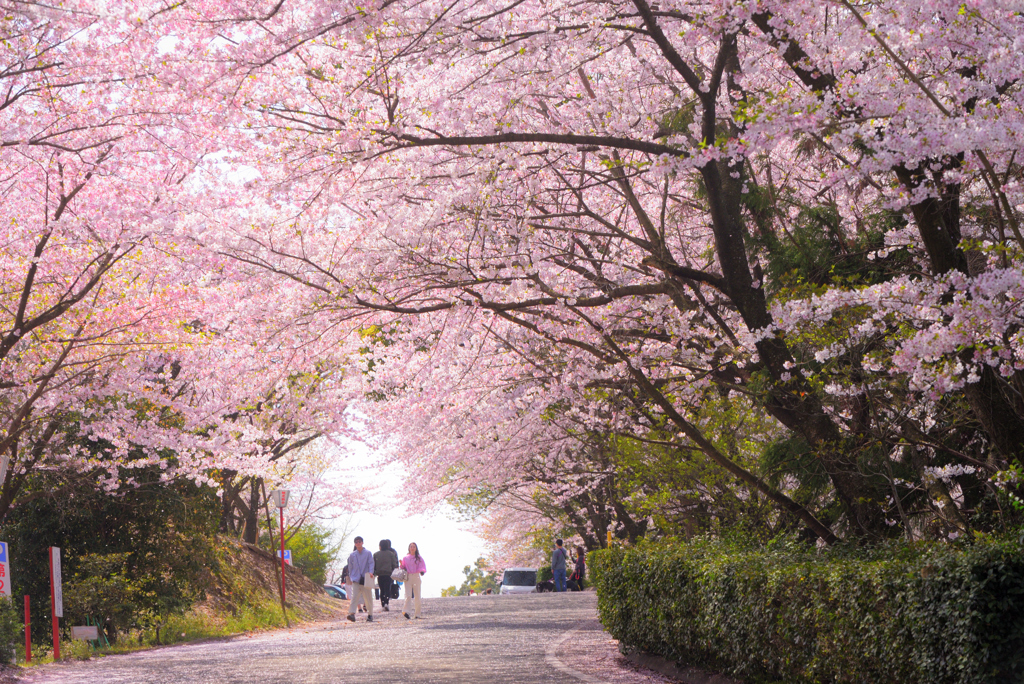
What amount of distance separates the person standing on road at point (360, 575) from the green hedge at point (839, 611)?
1101 cm

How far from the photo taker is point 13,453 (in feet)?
53.6

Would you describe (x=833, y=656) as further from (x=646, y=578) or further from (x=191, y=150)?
(x=191, y=150)

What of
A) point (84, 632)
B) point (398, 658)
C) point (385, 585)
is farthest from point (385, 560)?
point (398, 658)

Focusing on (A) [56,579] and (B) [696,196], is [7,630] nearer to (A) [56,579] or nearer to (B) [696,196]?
(A) [56,579]

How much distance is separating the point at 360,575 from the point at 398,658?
946cm

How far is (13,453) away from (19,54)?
24.8 ft

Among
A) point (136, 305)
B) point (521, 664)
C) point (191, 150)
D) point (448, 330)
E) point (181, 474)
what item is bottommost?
point (521, 664)

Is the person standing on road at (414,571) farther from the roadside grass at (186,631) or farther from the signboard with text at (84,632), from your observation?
the signboard with text at (84,632)

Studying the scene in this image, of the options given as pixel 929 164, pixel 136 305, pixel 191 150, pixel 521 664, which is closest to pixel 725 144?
pixel 929 164

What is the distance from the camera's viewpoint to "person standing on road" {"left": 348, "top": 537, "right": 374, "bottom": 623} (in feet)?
69.3

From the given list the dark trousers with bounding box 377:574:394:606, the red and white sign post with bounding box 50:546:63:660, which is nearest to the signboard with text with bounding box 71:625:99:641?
the red and white sign post with bounding box 50:546:63:660

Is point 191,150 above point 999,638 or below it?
above

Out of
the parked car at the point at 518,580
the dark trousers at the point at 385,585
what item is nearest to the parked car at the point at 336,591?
the parked car at the point at 518,580

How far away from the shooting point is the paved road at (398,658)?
10180 mm
